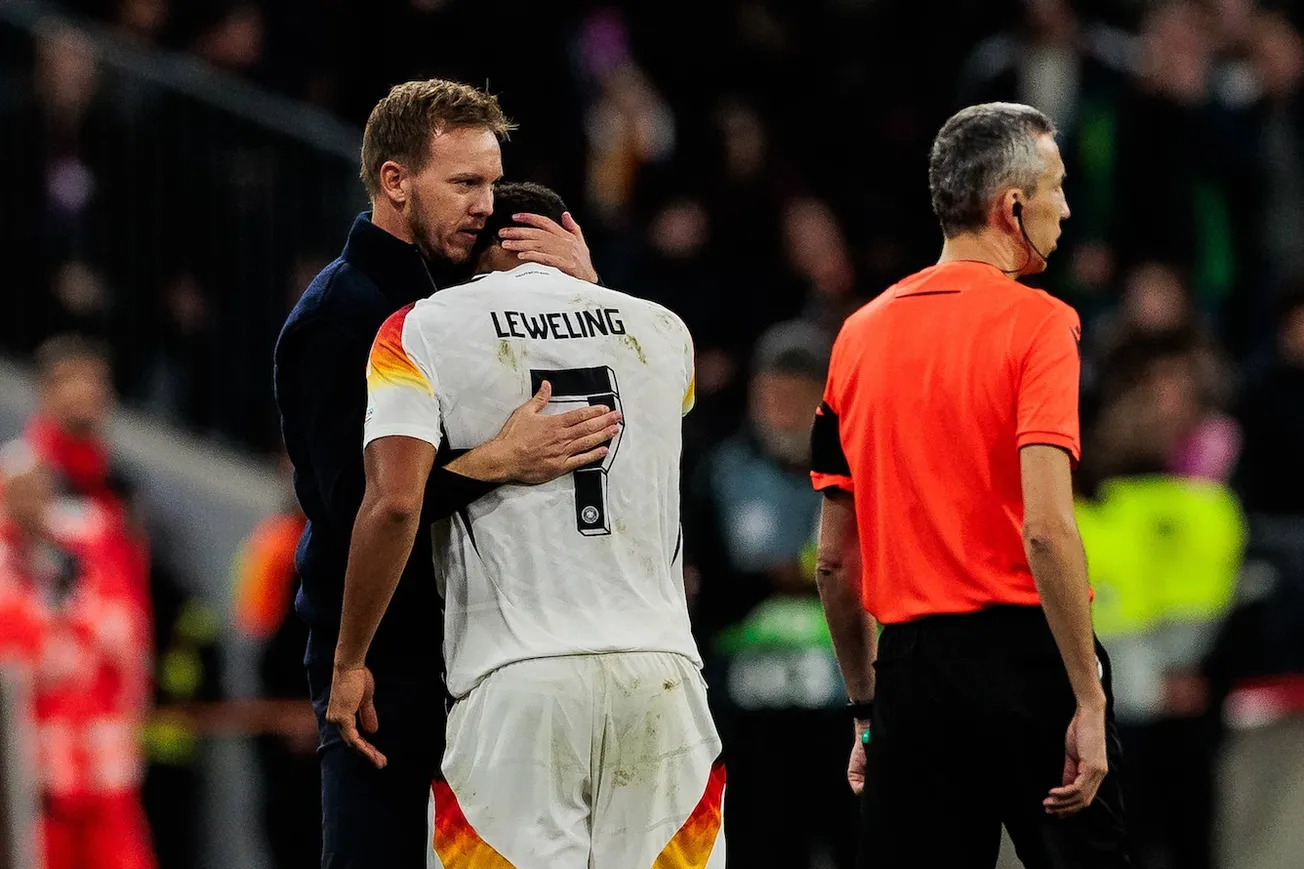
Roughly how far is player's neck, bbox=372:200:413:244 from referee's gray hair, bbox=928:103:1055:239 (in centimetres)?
121

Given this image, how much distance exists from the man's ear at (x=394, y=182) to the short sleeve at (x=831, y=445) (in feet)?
3.60

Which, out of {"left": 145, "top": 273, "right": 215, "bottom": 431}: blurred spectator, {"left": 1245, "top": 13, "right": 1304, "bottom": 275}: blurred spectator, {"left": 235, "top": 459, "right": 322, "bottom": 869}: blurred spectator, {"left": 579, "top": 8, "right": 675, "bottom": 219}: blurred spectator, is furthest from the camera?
{"left": 579, "top": 8, "right": 675, "bottom": 219}: blurred spectator

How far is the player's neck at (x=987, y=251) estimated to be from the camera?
5000mm

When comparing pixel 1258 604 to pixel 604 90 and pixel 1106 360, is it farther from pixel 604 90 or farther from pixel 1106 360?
pixel 604 90

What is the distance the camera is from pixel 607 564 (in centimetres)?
454

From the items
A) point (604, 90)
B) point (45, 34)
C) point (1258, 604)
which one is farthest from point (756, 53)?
point (1258, 604)

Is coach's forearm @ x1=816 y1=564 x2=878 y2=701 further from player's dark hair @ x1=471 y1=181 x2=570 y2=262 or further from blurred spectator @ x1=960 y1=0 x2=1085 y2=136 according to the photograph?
blurred spectator @ x1=960 y1=0 x2=1085 y2=136

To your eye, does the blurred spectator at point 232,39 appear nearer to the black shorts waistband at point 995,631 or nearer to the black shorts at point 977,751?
the black shorts at point 977,751

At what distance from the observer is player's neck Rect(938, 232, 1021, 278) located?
16.4ft

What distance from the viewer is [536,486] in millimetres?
4523

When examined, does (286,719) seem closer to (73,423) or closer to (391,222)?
(73,423)

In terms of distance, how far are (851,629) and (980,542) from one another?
53cm

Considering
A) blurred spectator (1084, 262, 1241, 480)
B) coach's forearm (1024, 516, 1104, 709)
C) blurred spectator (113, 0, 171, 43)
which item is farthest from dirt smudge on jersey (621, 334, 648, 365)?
blurred spectator (113, 0, 171, 43)

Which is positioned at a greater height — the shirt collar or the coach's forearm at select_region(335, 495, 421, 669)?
the shirt collar
